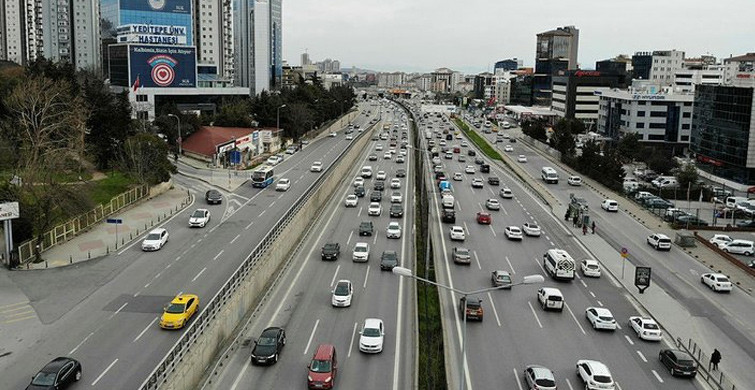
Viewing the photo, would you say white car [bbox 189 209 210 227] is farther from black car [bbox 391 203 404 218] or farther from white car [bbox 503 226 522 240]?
white car [bbox 503 226 522 240]

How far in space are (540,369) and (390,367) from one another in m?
5.79

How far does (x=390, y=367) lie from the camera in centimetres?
2777

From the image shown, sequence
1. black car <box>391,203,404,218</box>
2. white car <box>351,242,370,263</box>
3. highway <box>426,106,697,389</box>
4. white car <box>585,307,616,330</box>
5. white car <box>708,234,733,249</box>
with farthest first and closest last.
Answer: black car <box>391,203,404,218</box> < white car <box>708,234,733,249</box> < white car <box>351,242,370,263</box> < white car <box>585,307,616,330</box> < highway <box>426,106,697,389</box>

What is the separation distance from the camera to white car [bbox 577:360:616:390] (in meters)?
25.7

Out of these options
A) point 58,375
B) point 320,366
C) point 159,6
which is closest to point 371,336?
point 320,366

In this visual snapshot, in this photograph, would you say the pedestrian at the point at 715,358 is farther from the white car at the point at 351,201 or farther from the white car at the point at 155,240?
the white car at the point at 351,201

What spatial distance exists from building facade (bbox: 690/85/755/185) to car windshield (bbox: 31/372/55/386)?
3245 inches

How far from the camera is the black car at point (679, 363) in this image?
27875 mm

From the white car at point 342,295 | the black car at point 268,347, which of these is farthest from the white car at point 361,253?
the black car at point 268,347

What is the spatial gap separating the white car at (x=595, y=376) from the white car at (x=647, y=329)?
5.92 m

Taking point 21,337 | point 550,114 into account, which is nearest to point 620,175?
point 21,337

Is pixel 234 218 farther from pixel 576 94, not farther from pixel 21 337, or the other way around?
pixel 576 94

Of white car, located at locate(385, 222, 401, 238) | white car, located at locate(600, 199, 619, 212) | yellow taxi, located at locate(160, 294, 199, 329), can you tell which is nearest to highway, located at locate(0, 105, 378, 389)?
yellow taxi, located at locate(160, 294, 199, 329)

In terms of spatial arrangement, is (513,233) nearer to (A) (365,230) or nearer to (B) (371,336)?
(A) (365,230)
